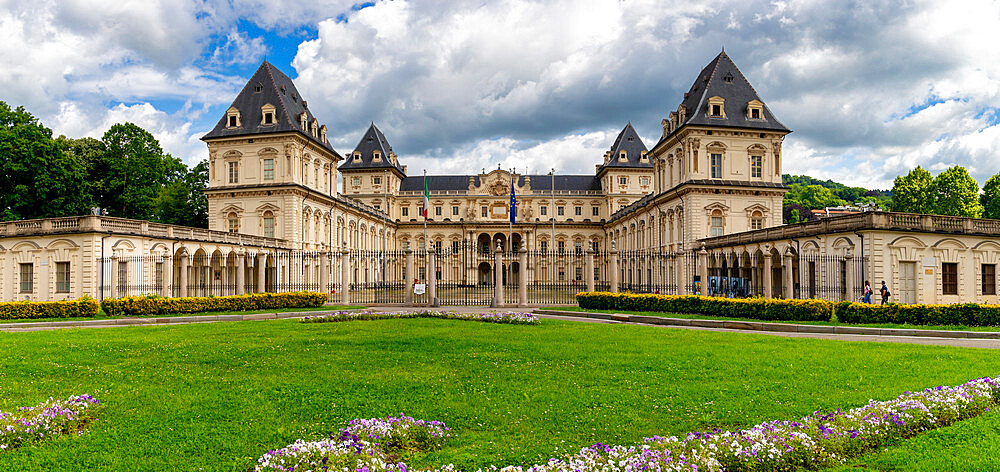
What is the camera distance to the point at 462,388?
30.8 feet

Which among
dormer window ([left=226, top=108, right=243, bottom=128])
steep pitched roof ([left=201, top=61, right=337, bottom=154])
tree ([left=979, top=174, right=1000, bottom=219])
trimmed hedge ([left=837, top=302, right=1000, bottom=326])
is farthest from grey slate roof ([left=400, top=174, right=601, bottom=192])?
trimmed hedge ([left=837, top=302, right=1000, bottom=326])

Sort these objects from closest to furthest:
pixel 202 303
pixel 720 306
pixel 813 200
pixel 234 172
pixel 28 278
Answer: pixel 720 306 → pixel 202 303 → pixel 28 278 → pixel 234 172 → pixel 813 200

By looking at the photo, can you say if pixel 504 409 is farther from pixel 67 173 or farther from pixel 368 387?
pixel 67 173

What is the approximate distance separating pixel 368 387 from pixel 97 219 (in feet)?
90.0

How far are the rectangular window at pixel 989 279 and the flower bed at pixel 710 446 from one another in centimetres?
2800

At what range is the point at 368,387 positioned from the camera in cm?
949

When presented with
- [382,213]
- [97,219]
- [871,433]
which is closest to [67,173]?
[97,219]

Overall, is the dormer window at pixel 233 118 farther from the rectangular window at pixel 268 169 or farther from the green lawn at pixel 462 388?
the green lawn at pixel 462 388

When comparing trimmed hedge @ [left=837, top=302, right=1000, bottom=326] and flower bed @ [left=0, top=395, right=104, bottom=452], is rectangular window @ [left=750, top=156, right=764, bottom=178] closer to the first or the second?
trimmed hedge @ [left=837, top=302, right=1000, bottom=326]

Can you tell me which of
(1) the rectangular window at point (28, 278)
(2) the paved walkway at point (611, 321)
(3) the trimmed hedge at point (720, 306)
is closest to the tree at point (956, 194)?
(3) the trimmed hedge at point (720, 306)

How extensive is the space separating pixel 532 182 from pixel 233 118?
4910cm

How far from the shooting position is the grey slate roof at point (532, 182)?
294 feet

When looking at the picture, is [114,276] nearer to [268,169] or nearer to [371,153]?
[268,169]

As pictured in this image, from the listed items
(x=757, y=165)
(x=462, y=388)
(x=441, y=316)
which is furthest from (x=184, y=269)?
(x=757, y=165)
